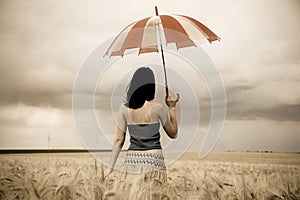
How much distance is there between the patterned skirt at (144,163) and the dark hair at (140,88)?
24 cm

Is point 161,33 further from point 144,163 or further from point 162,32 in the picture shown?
point 144,163

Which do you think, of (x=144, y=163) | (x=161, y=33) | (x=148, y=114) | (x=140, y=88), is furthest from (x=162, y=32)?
(x=144, y=163)

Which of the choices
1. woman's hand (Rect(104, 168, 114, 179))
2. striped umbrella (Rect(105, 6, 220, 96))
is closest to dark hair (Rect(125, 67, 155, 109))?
striped umbrella (Rect(105, 6, 220, 96))

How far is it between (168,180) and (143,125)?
0.44 m

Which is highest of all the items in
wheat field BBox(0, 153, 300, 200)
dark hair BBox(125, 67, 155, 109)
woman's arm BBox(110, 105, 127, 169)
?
dark hair BBox(125, 67, 155, 109)

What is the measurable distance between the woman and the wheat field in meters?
0.10

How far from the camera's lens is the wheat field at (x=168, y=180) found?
218 cm

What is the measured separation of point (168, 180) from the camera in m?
2.41

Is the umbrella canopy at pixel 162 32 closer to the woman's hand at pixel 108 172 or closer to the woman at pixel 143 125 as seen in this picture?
the woman at pixel 143 125

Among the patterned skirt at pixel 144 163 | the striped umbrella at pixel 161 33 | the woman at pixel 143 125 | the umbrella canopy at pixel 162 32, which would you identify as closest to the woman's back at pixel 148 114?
the woman at pixel 143 125

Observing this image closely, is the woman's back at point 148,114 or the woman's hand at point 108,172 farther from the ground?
the woman's back at point 148,114

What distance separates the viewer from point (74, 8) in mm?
2879

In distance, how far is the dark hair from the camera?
7.15ft

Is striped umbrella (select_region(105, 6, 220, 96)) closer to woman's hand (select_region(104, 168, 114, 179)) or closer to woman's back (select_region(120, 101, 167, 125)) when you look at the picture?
woman's back (select_region(120, 101, 167, 125))
